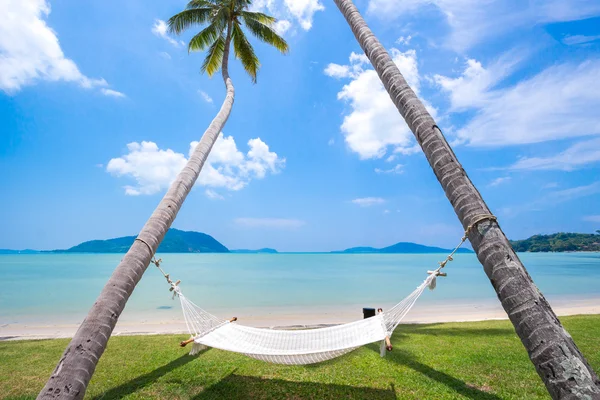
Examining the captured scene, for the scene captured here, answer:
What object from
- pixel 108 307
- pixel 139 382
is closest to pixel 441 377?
pixel 139 382

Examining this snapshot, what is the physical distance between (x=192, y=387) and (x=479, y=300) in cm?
1186

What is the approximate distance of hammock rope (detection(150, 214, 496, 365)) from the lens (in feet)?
8.98

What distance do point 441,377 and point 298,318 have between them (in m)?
5.71

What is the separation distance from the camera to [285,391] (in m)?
3.12

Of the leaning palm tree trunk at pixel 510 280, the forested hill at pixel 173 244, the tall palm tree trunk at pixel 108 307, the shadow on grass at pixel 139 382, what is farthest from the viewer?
the forested hill at pixel 173 244

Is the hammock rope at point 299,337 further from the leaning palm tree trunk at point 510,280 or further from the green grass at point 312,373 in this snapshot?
the leaning palm tree trunk at point 510,280

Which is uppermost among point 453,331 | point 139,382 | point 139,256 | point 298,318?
point 139,256

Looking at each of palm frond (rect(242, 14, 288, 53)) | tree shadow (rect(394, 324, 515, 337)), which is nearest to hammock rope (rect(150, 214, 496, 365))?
tree shadow (rect(394, 324, 515, 337))

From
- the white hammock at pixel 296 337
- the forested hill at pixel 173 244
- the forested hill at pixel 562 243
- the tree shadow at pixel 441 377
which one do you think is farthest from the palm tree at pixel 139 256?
the forested hill at pixel 173 244

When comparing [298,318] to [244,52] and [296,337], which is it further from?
[244,52]

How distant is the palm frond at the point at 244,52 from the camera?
6682mm

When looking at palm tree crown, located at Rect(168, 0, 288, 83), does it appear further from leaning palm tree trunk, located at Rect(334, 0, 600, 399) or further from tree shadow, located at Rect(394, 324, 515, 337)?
tree shadow, located at Rect(394, 324, 515, 337)

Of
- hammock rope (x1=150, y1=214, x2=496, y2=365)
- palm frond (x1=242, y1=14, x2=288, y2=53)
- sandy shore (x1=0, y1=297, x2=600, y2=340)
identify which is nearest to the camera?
hammock rope (x1=150, y1=214, x2=496, y2=365)

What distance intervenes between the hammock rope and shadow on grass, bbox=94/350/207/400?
0.72 metres
